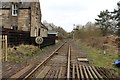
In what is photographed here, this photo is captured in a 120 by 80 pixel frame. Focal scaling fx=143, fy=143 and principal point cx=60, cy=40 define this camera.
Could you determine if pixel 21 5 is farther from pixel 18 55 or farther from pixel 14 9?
pixel 18 55

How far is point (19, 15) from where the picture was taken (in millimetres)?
22844

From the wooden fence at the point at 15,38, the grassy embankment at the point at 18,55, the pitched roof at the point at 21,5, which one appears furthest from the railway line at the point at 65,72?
the pitched roof at the point at 21,5

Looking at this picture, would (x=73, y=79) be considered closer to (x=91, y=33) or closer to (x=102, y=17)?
(x=91, y=33)

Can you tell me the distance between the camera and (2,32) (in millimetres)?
11836

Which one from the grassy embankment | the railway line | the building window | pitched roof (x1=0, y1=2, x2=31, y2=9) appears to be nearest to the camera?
the railway line

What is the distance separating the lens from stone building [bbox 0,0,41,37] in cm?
2266

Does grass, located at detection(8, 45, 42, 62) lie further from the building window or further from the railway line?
the building window

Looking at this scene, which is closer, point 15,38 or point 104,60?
point 104,60

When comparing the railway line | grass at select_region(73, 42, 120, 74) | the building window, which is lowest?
grass at select_region(73, 42, 120, 74)

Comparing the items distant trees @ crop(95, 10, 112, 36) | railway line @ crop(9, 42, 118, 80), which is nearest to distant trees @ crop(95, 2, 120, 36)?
Answer: distant trees @ crop(95, 10, 112, 36)

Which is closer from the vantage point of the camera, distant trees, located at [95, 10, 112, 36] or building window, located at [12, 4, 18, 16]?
building window, located at [12, 4, 18, 16]

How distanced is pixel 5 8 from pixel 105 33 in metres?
35.0

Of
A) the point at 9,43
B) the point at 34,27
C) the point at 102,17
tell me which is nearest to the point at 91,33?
the point at 102,17

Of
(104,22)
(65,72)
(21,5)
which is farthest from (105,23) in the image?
(65,72)
